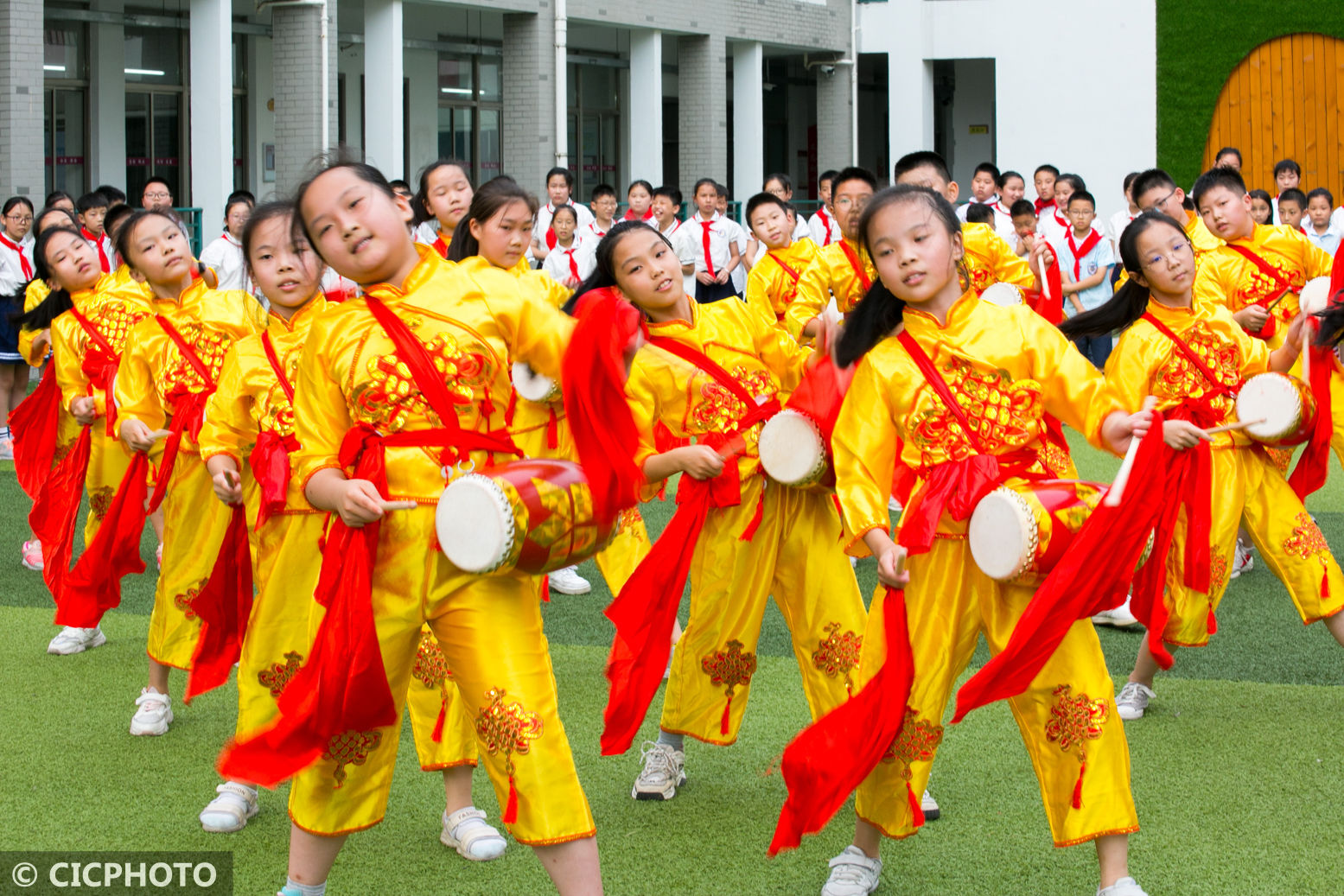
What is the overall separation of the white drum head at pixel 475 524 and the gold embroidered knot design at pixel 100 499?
3.15 meters

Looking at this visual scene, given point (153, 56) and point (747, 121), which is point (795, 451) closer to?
point (153, 56)

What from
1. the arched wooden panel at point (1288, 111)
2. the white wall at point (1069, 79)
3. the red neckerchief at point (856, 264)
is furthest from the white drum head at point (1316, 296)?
the white wall at point (1069, 79)

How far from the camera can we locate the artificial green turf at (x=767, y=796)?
11.5 ft

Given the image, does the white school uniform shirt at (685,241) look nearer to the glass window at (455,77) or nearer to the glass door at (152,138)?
the glass door at (152,138)

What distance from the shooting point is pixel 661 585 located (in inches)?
151

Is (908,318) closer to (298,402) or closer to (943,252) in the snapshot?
(943,252)

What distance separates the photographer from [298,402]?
3.04 m

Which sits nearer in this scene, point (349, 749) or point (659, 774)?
point (349, 749)

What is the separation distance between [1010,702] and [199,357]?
2686 mm

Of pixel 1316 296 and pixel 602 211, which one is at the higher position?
pixel 602 211

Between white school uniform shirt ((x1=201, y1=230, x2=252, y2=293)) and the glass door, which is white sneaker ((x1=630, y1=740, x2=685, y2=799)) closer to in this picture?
white school uniform shirt ((x1=201, y1=230, x2=252, y2=293))

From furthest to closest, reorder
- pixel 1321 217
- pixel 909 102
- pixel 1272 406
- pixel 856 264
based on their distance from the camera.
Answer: pixel 909 102 → pixel 1321 217 → pixel 856 264 → pixel 1272 406

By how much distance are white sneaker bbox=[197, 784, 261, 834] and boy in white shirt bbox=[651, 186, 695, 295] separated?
27.7 ft

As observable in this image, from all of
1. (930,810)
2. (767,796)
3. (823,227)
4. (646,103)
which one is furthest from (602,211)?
(930,810)
